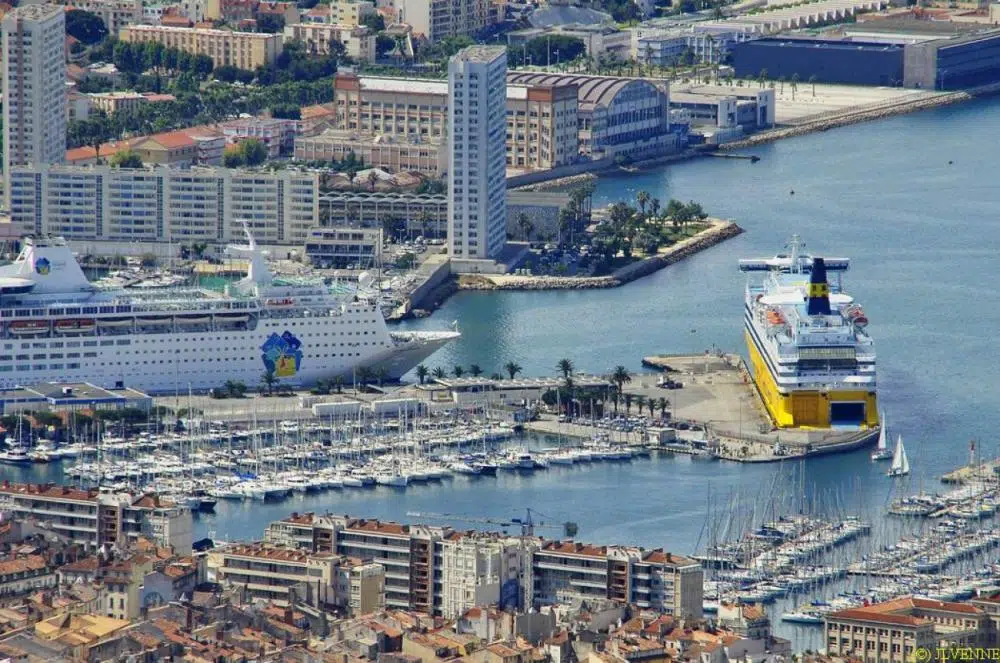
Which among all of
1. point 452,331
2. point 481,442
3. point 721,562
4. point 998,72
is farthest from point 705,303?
point 998,72

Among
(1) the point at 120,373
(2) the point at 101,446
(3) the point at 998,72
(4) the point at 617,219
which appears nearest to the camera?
(2) the point at 101,446

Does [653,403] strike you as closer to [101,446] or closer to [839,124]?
[101,446]

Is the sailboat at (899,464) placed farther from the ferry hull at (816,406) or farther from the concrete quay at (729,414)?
the ferry hull at (816,406)

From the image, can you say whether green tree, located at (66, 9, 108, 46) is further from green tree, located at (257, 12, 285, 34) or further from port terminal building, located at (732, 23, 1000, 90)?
port terminal building, located at (732, 23, 1000, 90)

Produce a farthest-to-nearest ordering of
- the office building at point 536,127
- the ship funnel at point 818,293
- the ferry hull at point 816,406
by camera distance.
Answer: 1. the office building at point 536,127
2. the ship funnel at point 818,293
3. the ferry hull at point 816,406

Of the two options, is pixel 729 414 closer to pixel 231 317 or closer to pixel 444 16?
pixel 231 317

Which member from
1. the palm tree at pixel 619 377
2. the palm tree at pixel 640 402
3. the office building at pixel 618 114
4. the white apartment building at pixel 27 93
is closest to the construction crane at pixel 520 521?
the palm tree at pixel 640 402
